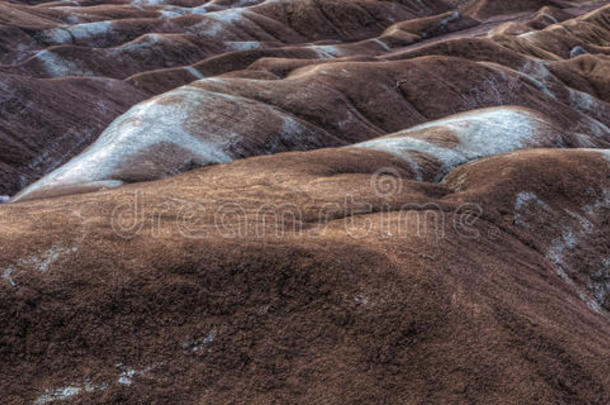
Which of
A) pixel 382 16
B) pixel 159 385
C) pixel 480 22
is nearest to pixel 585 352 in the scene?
pixel 159 385

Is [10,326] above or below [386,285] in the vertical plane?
above

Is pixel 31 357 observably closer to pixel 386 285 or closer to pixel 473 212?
pixel 386 285

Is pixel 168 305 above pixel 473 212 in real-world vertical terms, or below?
above

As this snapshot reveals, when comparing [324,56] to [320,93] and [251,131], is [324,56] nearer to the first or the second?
[320,93]

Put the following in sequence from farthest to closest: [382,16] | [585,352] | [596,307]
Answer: [382,16], [596,307], [585,352]

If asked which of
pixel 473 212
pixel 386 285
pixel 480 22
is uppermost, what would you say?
pixel 386 285

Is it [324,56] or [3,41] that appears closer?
[3,41]

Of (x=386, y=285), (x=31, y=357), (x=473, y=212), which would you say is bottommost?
(x=473, y=212)

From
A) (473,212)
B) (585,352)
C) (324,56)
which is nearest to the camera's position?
(585,352)

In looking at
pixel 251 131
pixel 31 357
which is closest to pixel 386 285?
pixel 31 357
